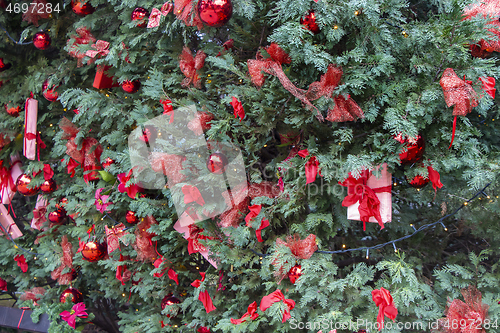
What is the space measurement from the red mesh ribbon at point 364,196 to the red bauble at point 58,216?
6.09ft

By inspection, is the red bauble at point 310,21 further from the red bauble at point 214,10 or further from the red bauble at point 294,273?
the red bauble at point 294,273

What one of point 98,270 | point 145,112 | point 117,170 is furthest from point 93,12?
point 98,270

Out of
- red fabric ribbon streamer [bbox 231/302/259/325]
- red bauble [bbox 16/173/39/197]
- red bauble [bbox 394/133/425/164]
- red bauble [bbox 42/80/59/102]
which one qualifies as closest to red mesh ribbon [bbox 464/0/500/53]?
red bauble [bbox 394/133/425/164]

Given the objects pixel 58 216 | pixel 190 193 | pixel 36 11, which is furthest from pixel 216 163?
pixel 36 11

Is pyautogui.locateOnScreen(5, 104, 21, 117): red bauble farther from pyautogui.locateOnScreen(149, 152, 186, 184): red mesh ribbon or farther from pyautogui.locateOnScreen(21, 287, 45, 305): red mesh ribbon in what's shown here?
pyautogui.locateOnScreen(149, 152, 186, 184): red mesh ribbon

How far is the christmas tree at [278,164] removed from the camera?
1293mm

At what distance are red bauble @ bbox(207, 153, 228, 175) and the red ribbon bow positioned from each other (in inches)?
38.3

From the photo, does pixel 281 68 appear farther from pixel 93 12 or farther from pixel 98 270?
pixel 98 270

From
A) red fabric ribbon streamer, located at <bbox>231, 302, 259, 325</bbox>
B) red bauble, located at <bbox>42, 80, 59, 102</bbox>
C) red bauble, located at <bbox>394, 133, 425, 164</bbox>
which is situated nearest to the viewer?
red bauble, located at <bbox>394, 133, 425, 164</bbox>

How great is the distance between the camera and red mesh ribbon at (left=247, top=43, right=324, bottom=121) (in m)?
1.29

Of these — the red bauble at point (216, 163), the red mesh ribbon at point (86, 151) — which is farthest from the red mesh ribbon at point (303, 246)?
the red mesh ribbon at point (86, 151)

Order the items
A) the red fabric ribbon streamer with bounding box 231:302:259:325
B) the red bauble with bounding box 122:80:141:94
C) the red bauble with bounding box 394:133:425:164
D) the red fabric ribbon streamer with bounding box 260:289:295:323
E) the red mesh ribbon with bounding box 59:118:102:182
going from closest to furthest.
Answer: the red bauble with bounding box 394:133:425:164 → the red fabric ribbon streamer with bounding box 260:289:295:323 → the red fabric ribbon streamer with bounding box 231:302:259:325 → the red bauble with bounding box 122:80:141:94 → the red mesh ribbon with bounding box 59:118:102:182

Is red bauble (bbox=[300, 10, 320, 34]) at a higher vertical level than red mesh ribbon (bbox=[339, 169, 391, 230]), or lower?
higher

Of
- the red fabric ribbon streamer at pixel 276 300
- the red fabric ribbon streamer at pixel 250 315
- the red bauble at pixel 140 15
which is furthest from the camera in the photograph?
the red bauble at pixel 140 15
